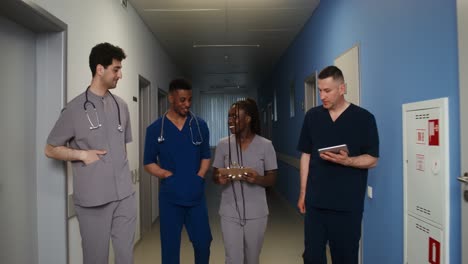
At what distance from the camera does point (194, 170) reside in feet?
7.64

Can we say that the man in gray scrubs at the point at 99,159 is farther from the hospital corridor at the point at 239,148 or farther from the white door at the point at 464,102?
the white door at the point at 464,102

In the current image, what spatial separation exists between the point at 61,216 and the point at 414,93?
7.49ft

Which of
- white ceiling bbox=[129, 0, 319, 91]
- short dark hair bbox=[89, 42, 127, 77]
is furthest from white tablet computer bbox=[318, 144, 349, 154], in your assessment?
white ceiling bbox=[129, 0, 319, 91]

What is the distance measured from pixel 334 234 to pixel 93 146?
143 cm

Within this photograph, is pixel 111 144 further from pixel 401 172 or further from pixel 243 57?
pixel 243 57

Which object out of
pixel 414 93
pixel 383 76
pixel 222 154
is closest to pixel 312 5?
pixel 383 76

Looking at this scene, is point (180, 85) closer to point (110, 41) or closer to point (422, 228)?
point (110, 41)

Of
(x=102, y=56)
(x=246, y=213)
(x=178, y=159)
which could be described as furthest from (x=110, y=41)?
(x=246, y=213)

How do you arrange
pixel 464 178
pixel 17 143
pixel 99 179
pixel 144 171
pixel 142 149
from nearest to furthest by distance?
pixel 464 178 < pixel 99 179 < pixel 17 143 < pixel 142 149 < pixel 144 171

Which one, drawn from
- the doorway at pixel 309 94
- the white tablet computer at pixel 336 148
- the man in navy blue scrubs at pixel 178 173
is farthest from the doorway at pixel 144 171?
the white tablet computer at pixel 336 148

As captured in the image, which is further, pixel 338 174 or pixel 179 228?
pixel 179 228

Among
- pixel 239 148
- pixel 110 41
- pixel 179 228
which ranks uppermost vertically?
pixel 110 41

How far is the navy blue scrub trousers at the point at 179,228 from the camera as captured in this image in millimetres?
2277

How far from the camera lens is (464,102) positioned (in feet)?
5.27
